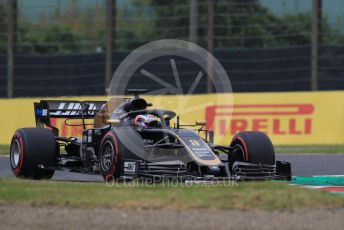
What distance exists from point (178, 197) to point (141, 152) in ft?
8.38

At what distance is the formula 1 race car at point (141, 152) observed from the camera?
11.1 m

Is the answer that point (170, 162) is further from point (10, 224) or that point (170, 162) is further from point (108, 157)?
point (10, 224)

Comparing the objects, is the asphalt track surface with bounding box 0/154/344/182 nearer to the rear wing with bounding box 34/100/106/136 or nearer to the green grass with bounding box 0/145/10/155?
the rear wing with bounding box 34/100/106/136

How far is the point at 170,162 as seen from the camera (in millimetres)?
11234

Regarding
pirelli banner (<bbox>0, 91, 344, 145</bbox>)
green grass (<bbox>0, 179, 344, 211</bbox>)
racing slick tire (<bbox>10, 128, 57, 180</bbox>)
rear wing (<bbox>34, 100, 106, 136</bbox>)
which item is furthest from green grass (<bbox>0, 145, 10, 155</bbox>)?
green grass (<bbox>0, 179, 344, 211</bbox>)

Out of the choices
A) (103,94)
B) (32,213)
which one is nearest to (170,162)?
(32,213)

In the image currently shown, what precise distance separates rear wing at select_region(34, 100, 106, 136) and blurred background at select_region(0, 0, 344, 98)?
8.69m

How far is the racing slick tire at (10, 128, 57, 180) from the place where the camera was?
12.3 metres

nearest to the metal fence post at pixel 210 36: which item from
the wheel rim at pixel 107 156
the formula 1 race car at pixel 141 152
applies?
the formula 1 race car at pixel 141 152

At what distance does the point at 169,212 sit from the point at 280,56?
563 inches

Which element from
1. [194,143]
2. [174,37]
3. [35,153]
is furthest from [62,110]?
[174,37]

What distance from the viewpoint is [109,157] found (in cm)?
1155

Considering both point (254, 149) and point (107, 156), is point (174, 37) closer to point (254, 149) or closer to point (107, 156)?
point (254, 149)

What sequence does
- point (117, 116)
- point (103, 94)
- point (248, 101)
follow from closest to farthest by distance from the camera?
point (117, 116) → point (248, 101) → point (103, 94)
